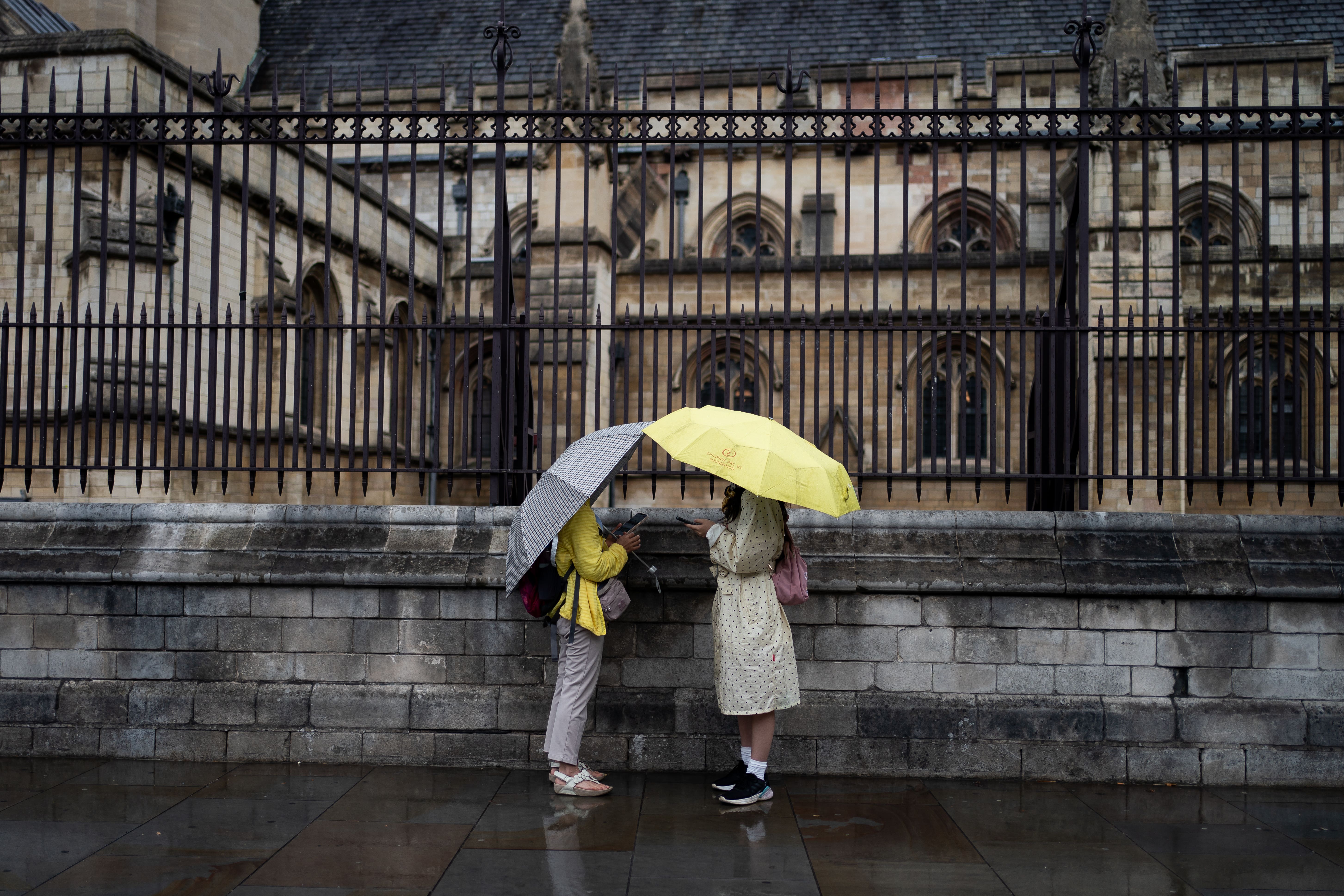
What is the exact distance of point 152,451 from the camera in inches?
262

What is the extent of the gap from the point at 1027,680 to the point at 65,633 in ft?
18.2

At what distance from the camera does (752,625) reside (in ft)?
17.4

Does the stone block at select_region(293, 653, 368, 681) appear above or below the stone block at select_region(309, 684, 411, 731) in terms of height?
above

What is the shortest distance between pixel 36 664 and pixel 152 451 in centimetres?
138

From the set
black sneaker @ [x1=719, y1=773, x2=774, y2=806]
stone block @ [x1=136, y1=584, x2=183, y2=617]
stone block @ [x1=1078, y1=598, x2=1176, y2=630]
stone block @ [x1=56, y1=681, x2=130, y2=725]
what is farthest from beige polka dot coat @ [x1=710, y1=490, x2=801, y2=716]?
stone block @ [x1=56, y1=681, x2=130, y2=725]

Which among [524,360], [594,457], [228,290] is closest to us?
[594,457]

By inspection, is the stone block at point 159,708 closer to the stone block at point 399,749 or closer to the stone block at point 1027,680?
the stone block at point 399,749

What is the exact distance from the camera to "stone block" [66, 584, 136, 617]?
6371 mm

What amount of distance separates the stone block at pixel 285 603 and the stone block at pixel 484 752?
3.61ft

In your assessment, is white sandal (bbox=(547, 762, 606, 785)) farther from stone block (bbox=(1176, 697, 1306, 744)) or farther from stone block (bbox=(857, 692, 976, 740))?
stone block (bbox=(1176, 697, 1306, 744))

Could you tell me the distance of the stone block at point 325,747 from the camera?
613 centimetres

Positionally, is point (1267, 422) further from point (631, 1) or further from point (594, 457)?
point (631, 1)

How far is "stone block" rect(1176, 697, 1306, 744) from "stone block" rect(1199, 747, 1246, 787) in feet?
0.23

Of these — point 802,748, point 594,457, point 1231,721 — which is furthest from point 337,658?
point 1231,721
